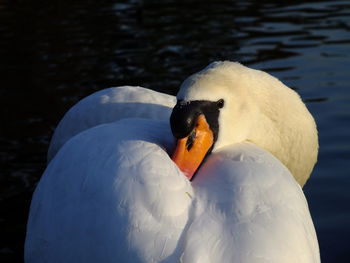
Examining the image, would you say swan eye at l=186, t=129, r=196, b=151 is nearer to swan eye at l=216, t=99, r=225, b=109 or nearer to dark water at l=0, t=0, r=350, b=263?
swan eye at l=216, t=99, r=225, b=109

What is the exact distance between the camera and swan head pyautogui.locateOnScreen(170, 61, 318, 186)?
4.25 m

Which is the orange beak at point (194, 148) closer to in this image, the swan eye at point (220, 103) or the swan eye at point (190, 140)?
the swan eye at point (190, 140)

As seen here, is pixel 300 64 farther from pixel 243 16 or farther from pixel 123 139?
pixel 123 139

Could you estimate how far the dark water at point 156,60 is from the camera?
22.2 feet

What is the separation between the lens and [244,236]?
338cm

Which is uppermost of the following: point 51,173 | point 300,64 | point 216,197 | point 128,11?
point 216,197

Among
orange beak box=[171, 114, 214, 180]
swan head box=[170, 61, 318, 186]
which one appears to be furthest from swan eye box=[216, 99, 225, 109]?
orange beak box=[171, 114, 214, 180]

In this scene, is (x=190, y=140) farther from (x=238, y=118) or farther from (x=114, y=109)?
(x=114, y=109)

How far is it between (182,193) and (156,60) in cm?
721

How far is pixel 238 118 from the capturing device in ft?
15.4

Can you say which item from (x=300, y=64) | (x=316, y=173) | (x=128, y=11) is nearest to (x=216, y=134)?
(x=316, y=173)

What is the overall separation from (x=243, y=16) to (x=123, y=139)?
373 inches

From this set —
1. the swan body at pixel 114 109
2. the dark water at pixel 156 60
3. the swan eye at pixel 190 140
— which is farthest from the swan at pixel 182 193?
the dark water at pixel 156 60

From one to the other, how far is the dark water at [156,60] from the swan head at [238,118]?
92 cm
